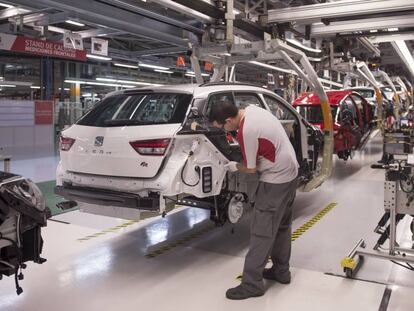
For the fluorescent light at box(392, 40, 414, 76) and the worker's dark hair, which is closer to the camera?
the worker's dark hair

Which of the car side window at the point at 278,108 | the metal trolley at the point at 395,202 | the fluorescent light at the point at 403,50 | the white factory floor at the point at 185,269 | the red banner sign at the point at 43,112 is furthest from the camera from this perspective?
the red banner sign at the point at 43,112

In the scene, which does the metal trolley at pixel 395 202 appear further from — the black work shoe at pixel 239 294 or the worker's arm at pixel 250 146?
the worker's arm at pixel 250 146

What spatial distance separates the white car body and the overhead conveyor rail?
5.19 ft

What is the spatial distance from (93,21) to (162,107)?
565 cm

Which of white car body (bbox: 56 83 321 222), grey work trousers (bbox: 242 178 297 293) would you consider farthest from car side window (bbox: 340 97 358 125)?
grey work trousers (bbox: 242 178 297 293)

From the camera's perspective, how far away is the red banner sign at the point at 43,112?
1462 centimetres

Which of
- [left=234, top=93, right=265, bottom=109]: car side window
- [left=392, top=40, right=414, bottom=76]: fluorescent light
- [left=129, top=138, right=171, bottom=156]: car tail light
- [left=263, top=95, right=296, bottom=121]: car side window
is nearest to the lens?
[left=129, top=138, right=171, bottom=156]: car tail light

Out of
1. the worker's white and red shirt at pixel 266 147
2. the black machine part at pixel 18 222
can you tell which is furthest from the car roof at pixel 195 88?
the black machine part at pixel 18 222

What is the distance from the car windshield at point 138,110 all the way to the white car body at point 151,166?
3cm

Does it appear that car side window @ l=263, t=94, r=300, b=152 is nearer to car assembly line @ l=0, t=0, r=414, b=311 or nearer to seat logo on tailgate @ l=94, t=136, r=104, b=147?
car assembly line @ l=0, t=0, r=414, b=311

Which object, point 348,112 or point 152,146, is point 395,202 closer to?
point 152,146

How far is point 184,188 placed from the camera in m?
3.83

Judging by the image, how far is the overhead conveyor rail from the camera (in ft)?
19.1

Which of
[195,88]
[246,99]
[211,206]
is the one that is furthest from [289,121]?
[211,206]
